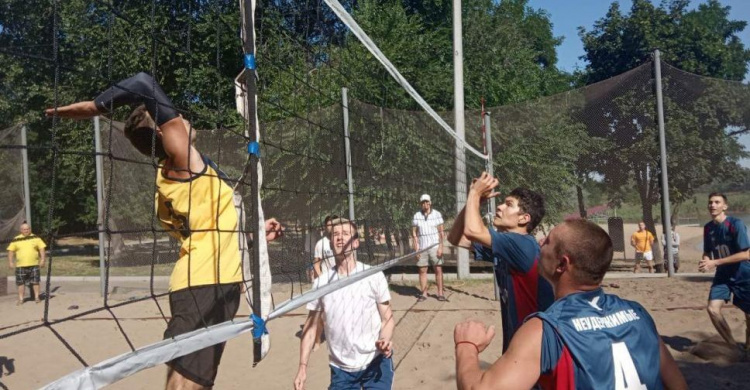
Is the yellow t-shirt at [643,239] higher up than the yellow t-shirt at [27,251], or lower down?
lower down

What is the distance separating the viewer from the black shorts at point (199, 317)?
7.91 ft

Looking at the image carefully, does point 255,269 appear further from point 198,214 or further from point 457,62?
point 457,62

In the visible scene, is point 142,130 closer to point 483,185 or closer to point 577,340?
point 577,340

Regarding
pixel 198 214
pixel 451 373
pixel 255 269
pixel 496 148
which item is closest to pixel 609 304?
pixel 255 269

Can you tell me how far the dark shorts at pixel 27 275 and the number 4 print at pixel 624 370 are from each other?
10.00 meters

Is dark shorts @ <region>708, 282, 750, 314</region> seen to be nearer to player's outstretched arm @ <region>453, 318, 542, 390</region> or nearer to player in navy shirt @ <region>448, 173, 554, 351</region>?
player in navy shirt @ <region>448, 173, 554, 351</region>

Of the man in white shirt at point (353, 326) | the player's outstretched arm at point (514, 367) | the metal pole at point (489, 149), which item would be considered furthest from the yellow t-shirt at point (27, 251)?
the player's outstretched arm at point (514, 367)

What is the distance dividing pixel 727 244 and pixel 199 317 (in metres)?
5.46

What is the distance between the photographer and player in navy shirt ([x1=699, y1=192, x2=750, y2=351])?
609 cm

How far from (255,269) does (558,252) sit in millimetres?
1103

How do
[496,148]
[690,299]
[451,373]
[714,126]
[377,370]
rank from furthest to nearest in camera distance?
[496,148] → [714,126] → [690,299] → [451,373] → [377,370]

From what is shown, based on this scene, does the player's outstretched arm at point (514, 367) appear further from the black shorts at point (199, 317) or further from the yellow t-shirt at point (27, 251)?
the yellow t-shirt at point (27, 251)

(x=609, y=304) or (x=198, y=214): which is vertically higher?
(x=198, y=214)

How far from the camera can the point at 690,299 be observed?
8422 mm
